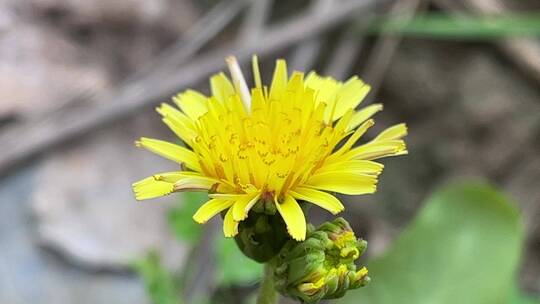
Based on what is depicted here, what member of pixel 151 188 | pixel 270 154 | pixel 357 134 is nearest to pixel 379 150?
pixel 357 134

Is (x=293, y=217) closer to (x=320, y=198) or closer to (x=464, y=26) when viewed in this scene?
(x=320, y=198)

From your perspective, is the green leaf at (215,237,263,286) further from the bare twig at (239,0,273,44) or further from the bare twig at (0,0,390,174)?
the bare twig at (239,0,273,44)

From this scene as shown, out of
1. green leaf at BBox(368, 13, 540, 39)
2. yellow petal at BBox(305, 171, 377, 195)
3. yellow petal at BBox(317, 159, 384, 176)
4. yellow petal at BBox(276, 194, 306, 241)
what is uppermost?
green leaf at BBox(368, 13, 540, 39)

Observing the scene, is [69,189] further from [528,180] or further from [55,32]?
[528,180]

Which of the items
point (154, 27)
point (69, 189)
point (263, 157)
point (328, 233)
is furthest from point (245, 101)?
point (154, 27)

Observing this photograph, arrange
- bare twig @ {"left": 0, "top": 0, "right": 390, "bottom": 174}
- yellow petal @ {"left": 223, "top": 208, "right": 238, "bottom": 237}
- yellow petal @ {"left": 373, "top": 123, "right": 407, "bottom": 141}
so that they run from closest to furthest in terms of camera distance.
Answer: yellow petal @ {"left": 223, "top": 208, "right": 238, "bottom": 237} < yellow petal @ {"left": 373, "top": 123, "right": 407, "bottom": 141} < bare twig @ {"left": 0, "top": 0, "right": 390, "bottom": 174}

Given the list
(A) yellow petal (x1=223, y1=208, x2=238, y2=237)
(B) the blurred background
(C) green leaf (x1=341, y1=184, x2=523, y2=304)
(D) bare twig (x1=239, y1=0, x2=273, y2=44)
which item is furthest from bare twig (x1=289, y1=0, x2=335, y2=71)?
(A) yellow petal (x1=223, y1=208, x2=238, y2=237)

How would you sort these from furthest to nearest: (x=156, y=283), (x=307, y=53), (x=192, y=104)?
1. (x=307, y=53)
2. (x=156, y=283)
3. (x=192, y=104)
